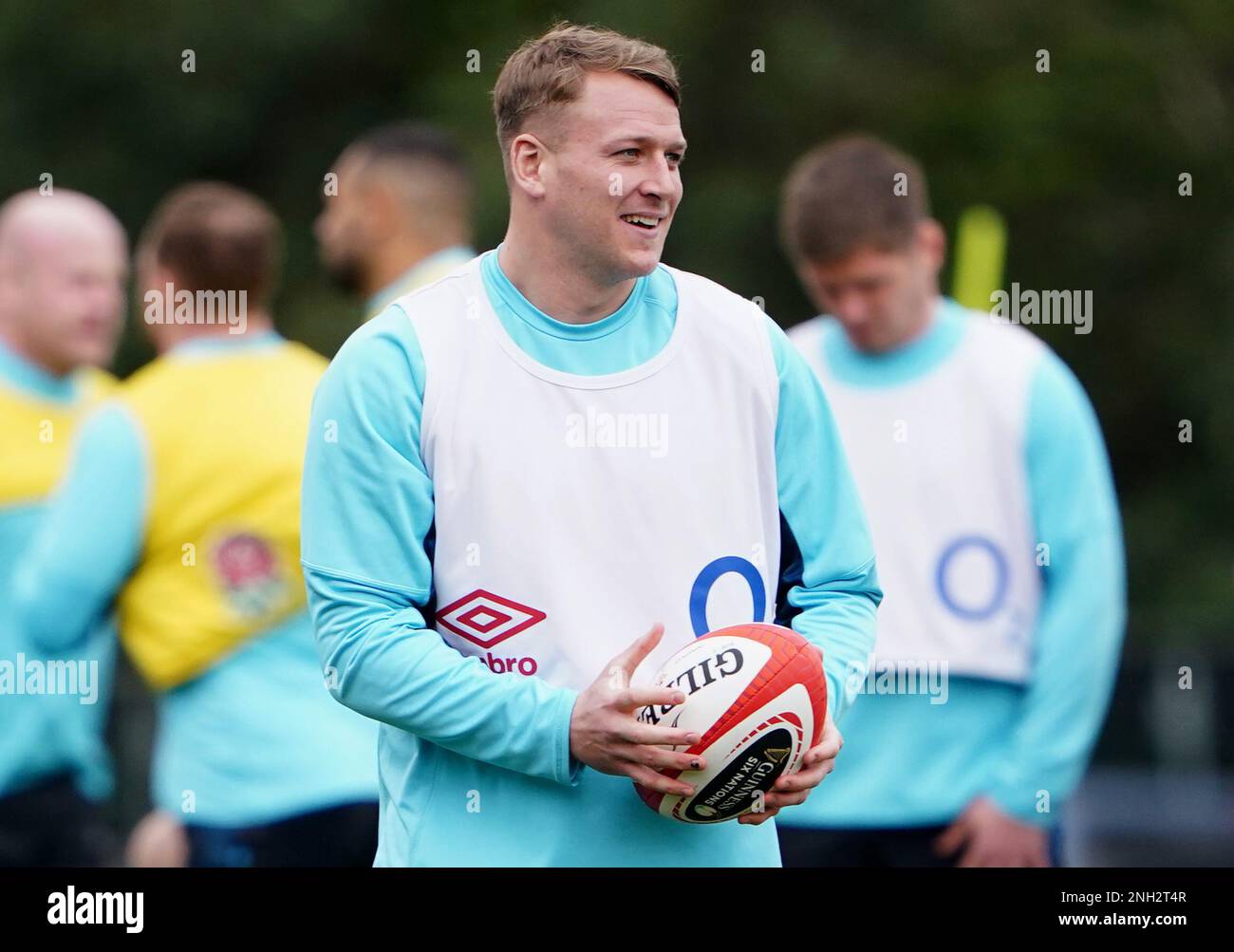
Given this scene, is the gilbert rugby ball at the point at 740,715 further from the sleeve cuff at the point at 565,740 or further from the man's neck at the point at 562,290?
the man's neck at the point at 562,290

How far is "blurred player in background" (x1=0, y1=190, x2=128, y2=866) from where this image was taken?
559 cm

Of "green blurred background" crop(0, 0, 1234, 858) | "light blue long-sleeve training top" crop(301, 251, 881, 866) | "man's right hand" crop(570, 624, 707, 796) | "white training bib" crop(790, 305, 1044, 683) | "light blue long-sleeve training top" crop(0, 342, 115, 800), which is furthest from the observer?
"green blurred background" crop(0, 0, 1234, 858)

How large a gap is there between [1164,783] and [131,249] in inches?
323

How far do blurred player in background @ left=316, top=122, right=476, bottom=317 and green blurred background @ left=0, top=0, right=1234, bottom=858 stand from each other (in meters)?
8.34

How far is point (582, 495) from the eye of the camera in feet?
10.7

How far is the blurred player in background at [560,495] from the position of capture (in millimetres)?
3182

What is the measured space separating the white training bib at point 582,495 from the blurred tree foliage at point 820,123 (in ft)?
35.9

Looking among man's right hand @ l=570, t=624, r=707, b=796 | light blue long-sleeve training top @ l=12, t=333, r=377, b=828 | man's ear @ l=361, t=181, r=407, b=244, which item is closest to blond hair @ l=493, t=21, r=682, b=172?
man's right hand @ l=570, t=624, r=707, b=796

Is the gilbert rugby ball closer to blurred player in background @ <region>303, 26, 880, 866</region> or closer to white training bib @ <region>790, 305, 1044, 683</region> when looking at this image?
blurred player in background @ <region>303, 26, 880, 866</region>

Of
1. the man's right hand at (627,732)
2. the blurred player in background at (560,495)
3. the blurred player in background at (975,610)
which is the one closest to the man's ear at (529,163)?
the blurred player in background at (560,495)

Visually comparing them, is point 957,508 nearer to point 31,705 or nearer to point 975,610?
point 975,610

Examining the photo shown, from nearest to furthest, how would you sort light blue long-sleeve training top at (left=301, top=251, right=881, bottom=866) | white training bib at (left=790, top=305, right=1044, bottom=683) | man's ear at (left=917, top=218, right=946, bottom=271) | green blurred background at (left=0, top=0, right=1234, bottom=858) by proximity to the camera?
light blue long-sleeve training top at (left=301, top=251, right=881, bottom=866), white training bib at (left=790, top=305, right=1044, bottom=683), man's ear at (left=917, top=218, right=946, bottom=271), green blurred background at (left=0, top=0, right=1234, bottom=858)
